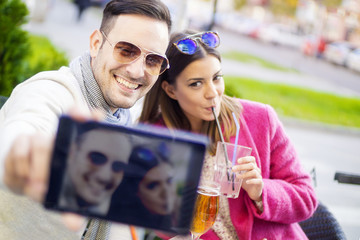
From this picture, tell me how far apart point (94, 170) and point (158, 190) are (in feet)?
0.51

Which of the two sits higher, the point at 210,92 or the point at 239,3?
the point at 239,3

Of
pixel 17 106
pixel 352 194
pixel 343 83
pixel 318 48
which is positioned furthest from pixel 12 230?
pixel 318 48

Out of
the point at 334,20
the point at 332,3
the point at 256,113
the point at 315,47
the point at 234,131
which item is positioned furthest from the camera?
the point at 334,20

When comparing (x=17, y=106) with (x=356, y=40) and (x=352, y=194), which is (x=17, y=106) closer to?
(x=352, y=194)

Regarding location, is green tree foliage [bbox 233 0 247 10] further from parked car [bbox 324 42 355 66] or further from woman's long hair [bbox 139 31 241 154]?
woman's long hair [bbox 139 31 241 154]

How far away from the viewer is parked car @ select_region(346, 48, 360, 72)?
21.3 m

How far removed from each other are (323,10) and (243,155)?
1179 inches

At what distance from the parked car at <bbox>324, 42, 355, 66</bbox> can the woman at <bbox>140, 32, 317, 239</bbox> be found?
845 inches

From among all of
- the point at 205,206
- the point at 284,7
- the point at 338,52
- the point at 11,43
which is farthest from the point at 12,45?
the point at 284,7

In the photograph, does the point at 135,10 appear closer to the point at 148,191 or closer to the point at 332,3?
the point at 148,191

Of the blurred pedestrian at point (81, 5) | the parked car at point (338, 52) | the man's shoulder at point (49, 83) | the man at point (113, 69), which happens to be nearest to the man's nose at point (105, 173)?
the man at point (113, 69)

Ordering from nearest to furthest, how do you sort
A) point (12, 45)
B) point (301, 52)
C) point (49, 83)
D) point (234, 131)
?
point (49, 83), point (234, 131), point (12, 45), point (301, 52)

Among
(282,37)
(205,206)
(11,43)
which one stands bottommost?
(205,206)

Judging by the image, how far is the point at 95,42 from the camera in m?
2.11
